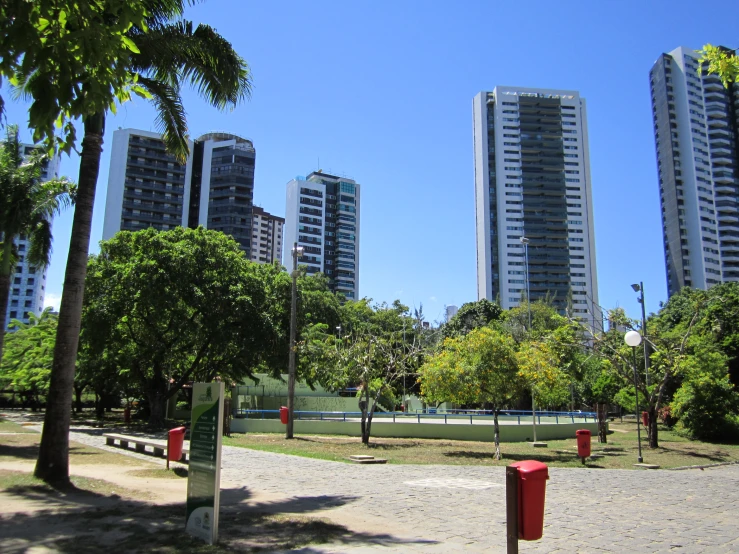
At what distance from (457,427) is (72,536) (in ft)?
69.5

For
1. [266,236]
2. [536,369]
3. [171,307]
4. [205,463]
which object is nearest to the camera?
[205,463]

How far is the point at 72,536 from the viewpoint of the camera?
741 centimetres

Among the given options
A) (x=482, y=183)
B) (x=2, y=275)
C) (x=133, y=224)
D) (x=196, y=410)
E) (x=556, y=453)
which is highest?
(x=482, y=183)

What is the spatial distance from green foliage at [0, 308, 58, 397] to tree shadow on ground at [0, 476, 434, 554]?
27.3 meters

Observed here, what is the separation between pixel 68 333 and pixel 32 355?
30.2 metres

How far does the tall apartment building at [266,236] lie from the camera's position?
6447 inches

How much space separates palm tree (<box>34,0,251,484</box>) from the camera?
11.5 m

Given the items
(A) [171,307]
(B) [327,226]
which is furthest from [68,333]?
(B) [327,226]

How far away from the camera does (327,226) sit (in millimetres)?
141000

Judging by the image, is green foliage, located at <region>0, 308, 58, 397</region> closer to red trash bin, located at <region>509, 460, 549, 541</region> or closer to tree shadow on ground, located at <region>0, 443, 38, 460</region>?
tree shadow on ground, located at <region>0, 443, 38, 460</region>

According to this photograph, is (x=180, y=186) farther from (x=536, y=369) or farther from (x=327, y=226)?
(x=536, y=369)

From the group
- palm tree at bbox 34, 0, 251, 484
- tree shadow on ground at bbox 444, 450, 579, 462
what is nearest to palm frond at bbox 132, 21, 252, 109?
palm tree at bbox 34, 0, 251, 484

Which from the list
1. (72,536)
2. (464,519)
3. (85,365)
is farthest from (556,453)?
(85,365)

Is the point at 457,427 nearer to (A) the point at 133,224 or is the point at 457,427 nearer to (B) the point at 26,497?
(B) the point at 26,497
